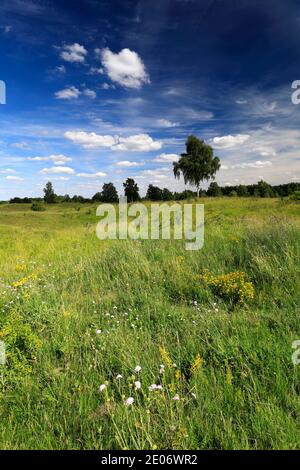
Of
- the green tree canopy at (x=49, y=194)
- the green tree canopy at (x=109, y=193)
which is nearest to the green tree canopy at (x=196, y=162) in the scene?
the green tree canopy at (x=109, y=193)

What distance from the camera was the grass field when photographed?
218 centimetres

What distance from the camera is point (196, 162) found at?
46250 millimetres

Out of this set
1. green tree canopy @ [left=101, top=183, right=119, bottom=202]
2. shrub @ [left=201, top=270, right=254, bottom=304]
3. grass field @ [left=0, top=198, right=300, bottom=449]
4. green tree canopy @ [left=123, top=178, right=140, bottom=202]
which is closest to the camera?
grass field @ [left=0, top=198, right=300, bottom=449]

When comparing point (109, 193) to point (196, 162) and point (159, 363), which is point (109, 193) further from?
point (159, 363)

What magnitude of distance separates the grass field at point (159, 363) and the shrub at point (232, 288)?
0.02 metres

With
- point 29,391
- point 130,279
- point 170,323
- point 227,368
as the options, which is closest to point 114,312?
point 170,323

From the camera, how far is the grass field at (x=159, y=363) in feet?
7.16

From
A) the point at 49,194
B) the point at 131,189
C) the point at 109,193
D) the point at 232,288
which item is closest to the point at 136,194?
the point at 131,189

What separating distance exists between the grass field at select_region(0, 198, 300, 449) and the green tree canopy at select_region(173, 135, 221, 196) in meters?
41.8

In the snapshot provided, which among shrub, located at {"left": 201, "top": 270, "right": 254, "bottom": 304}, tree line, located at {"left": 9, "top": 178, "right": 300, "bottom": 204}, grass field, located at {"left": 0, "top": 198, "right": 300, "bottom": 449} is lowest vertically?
grass field, located at {"left": 0, "top": 198, "right": 300, "bottom": 449}

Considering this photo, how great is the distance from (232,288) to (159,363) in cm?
226

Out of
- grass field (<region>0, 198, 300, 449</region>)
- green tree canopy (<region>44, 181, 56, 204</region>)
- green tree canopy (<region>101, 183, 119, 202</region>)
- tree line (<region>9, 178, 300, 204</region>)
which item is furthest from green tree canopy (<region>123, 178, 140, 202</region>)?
grass field (<region>0, 198, 300, 449</region>)

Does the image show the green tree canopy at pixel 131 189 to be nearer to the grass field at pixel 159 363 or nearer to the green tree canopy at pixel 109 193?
the green tree canopy at pixel 109 193

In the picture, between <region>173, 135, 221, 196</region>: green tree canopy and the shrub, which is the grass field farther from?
<region>173, 135, 221, 196</region>: green tree canopy
